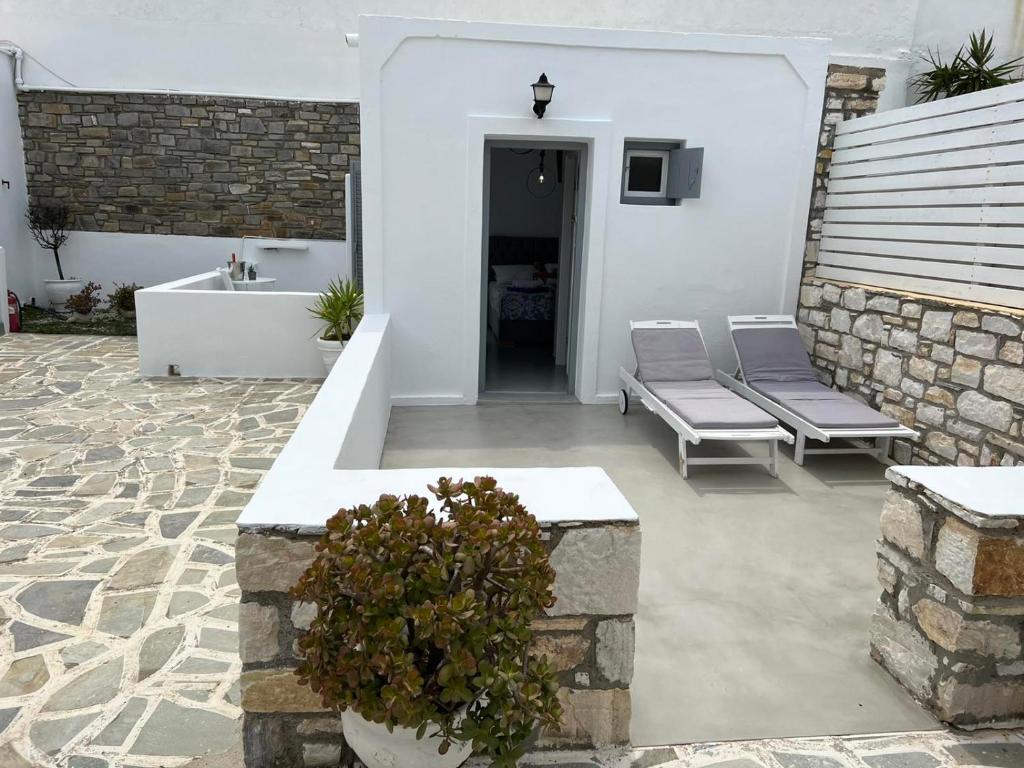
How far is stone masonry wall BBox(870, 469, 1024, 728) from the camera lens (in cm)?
244

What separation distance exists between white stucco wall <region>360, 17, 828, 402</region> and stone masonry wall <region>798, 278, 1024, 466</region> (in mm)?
945

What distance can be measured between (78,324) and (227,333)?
14.3 feet

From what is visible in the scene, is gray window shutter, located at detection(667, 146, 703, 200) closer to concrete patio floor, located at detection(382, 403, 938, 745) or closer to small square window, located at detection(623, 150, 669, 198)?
small square window, located at detection(623, 150, 669, 198)

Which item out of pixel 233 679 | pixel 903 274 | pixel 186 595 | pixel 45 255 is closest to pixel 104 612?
pixel 186 595

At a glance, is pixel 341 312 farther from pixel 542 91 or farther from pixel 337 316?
pixel 542 91

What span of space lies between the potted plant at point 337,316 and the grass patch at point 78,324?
13.8 feet

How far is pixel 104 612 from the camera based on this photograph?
3352mm

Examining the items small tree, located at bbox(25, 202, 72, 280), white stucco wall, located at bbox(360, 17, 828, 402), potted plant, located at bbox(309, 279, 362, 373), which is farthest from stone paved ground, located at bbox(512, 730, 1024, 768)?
small tree, located at bbox(25, 202, 72, 280)

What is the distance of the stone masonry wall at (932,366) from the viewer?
14.9ft

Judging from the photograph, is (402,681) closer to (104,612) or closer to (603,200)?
(104,612)

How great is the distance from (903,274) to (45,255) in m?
11.9

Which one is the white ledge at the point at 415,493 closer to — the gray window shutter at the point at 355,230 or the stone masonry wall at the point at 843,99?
the stone masonry wall at the point at 843,99

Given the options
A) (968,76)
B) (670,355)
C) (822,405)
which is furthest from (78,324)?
(968,76)

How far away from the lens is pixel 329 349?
759 cm
